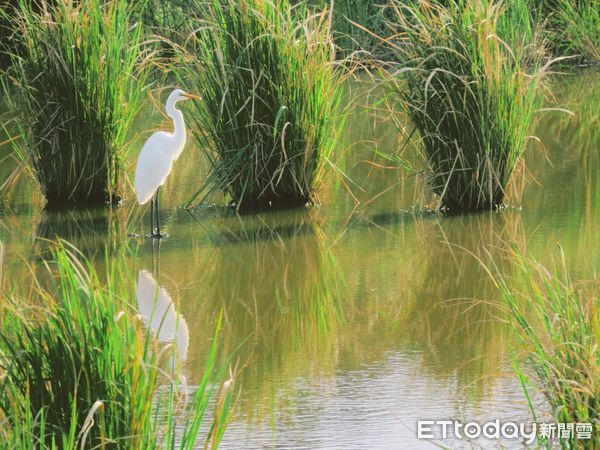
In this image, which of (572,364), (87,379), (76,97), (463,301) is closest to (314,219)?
(76,97)

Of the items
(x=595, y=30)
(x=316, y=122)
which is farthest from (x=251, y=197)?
(x=595, y=30)

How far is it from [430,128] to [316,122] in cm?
70

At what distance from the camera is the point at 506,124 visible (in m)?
7.33

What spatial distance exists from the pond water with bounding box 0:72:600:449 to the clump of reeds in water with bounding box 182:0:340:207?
0.23 metres

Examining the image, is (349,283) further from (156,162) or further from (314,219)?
(156,162)

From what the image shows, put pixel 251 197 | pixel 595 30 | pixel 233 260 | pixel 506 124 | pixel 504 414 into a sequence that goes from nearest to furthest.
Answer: pixel 504 414
pixel 233 260
pixel 506 124
pixel 251 197
pixel 595 30

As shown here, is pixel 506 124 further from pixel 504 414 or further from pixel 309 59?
pixel 504 414

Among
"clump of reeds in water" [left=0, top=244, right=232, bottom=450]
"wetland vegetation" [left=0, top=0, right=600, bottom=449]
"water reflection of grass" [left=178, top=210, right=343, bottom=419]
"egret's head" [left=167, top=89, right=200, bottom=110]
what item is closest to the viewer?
"clump of reeds in water" [left=0, top=244, right=232, bottom=450]

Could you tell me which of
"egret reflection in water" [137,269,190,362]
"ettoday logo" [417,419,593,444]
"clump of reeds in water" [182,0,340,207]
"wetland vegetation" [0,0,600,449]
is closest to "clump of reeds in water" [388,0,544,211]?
"wetland vegetation" [0,0,600,449]

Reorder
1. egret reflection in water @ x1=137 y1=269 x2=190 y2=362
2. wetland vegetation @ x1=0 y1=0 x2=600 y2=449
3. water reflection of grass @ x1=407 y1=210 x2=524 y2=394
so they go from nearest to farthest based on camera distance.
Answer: wetland vegetation @ x1=0 y1=0 x2=600 y2=449 < water reflection of grass @ x1=407 y1=210 x2=524 y2=394 < egret reflection in water @ x1=137 y1=269 x2=190 y2=362

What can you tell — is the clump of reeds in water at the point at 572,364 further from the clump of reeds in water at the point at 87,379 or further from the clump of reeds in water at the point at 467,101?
the clump of reeds in water at the point at 467,101

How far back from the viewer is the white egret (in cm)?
752

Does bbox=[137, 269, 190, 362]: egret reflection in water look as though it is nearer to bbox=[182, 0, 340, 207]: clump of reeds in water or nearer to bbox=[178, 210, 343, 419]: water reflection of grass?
bbox=[178, 210, 343, 419]: water reflection of grass

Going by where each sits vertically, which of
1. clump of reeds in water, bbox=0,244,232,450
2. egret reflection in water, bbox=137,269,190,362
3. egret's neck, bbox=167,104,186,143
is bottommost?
egret reflection in water, bbox=137,269,190,362
